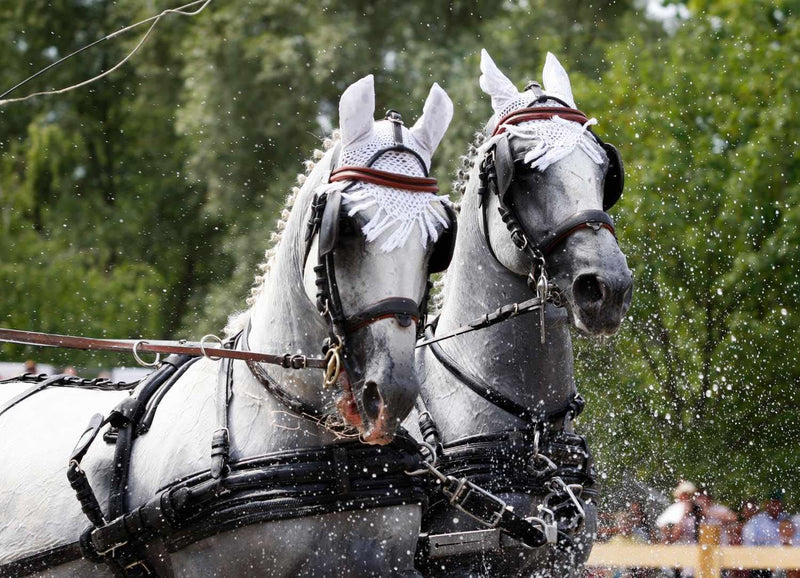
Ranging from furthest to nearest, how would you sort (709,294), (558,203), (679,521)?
(709,294) → (679,521) → (558,203)

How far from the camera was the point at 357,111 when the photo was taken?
10.8ft

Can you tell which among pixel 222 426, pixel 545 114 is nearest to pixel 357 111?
pixel 222 426

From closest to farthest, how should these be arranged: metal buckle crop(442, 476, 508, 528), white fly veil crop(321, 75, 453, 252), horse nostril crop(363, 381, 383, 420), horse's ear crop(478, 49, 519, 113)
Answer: horse nostril crop(363, 381, 383, 420)
white fly veil crop(321, 75, 453, 252)
metal buckle crop(442, 476, 508, 528)
horse's ear crop(478, 49, 519, 113)

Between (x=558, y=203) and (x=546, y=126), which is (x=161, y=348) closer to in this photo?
(x=558, y=203)

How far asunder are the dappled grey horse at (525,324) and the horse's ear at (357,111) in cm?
106

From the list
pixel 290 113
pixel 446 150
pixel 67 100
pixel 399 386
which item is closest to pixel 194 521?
pixel 399 386

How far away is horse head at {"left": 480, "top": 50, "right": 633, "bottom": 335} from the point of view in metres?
4.03

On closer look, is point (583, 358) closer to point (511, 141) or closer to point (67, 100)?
point (511, 141)

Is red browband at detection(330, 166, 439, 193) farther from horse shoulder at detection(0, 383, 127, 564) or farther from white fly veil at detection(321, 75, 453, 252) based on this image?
horse shoulder at detection(0, 383, 127, 564)

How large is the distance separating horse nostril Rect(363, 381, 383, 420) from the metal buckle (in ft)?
2.69

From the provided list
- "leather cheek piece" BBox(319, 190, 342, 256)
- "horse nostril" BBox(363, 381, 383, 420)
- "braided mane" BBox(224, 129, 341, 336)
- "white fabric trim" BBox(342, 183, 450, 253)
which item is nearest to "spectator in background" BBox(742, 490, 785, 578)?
"braided mane" BBox(224, 129, 341, 336)

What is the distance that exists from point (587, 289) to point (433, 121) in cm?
97

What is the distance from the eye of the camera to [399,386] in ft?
9.91

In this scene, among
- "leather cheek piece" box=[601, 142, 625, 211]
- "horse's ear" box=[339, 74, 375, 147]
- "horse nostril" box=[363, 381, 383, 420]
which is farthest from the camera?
"leather cheek piece" box=[601, 142, 625, 211]
